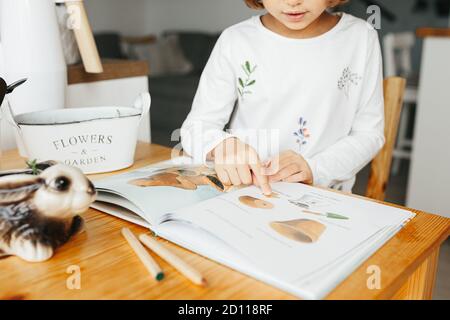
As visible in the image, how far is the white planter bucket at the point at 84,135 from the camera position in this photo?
2.32 feet

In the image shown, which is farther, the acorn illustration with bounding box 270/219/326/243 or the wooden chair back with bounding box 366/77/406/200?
the wooden chair back with bounding box 366/77/406/200

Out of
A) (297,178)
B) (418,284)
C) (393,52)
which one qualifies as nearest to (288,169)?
(297,178)

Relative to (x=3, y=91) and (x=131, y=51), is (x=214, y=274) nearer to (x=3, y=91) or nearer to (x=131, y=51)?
(x=3, y=91)

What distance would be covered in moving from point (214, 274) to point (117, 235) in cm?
14

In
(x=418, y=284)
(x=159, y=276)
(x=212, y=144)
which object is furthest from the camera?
(x=212, y=144)

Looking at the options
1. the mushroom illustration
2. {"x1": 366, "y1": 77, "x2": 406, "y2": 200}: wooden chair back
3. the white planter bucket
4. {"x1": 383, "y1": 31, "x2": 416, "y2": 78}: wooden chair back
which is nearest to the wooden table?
the mushroom illustration

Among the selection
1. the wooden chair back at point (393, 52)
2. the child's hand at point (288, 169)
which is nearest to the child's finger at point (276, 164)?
the child's hand at point (288, 169)

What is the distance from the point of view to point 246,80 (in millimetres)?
991

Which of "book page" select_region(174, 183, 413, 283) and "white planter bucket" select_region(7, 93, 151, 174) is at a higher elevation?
"white planter bucket" select_region(7, 93, 151, 174)

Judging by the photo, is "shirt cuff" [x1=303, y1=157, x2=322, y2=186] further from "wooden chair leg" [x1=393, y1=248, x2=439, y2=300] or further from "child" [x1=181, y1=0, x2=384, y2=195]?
"wooden chair leg" [x1=393, y1=248, x2=439, y2=300]

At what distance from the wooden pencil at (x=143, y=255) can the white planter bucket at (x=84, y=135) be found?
0.25 meters

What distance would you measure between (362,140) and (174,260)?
608 millimetres

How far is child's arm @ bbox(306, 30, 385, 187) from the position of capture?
865 millimetres

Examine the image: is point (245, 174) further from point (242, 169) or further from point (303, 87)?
point (303, 87)
